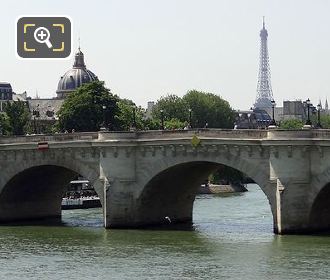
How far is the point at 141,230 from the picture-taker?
81438mm

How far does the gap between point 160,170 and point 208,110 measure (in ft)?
313

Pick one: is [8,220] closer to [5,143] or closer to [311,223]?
[5,143]

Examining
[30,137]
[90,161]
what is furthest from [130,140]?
[30,137]

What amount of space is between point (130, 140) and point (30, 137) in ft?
39.5

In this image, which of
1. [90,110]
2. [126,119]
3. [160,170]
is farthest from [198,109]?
[160,170]

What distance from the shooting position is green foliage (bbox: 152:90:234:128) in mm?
170750

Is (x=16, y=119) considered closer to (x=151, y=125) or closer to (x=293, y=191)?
(x=151, y=125)

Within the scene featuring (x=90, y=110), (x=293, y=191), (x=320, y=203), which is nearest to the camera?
(x=293, y=191)

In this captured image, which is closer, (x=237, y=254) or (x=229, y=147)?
(x=237, y=254)

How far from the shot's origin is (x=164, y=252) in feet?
225

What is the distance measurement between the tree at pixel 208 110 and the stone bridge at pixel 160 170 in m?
76.3

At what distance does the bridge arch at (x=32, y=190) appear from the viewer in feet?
303

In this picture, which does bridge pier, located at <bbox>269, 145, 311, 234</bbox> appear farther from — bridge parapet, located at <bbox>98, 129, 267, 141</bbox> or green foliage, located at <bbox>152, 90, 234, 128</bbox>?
green foliage, located at <bbox>152, 90, 234, 128</bbox>

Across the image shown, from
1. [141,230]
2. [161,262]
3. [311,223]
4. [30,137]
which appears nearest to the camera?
[161,262]
